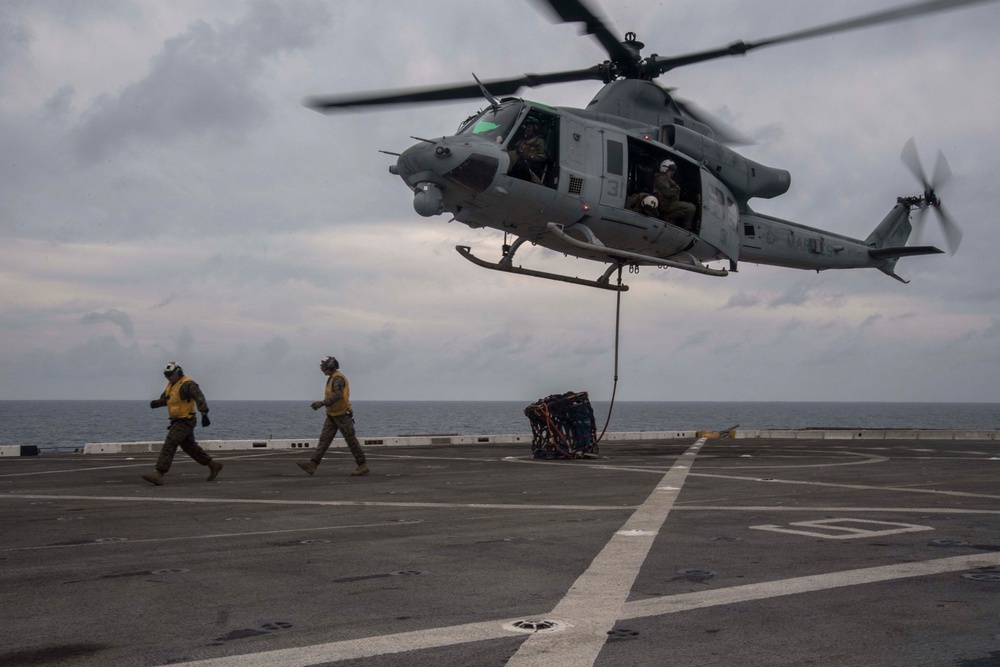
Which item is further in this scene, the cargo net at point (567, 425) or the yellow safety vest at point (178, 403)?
the cargo net at point (567, 425)

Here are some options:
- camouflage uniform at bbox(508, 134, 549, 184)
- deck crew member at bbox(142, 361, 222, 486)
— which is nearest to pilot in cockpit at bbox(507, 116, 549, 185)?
camouflage uniform at bbox(508, 134, 549, 184)

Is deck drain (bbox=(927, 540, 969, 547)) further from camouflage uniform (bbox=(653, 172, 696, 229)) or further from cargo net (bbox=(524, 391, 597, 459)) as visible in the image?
camouflage uniform (bbox=(653, 172, 696, 229))

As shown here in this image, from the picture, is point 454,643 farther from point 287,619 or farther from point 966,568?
point 966,568

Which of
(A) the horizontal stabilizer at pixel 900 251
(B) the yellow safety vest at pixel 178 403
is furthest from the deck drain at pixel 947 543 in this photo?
(A) the horizontal stabilizer at pixel 900 251

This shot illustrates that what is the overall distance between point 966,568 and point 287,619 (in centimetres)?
441

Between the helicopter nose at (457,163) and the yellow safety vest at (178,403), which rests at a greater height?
the helicopter nose at (457,163)

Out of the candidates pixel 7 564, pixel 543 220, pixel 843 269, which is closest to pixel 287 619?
pixel 7 564

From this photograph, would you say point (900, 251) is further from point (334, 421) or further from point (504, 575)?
point (504, 575)

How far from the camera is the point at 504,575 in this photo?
575 centimetres

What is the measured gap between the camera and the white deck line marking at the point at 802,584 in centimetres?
479

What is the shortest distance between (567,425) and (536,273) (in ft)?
11.2

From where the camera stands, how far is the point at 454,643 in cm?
408

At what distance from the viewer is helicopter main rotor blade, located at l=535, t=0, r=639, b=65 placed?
15.7 meters

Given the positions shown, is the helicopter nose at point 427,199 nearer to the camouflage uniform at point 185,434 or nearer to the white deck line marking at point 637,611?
the camouflage uniform at point 185,434
